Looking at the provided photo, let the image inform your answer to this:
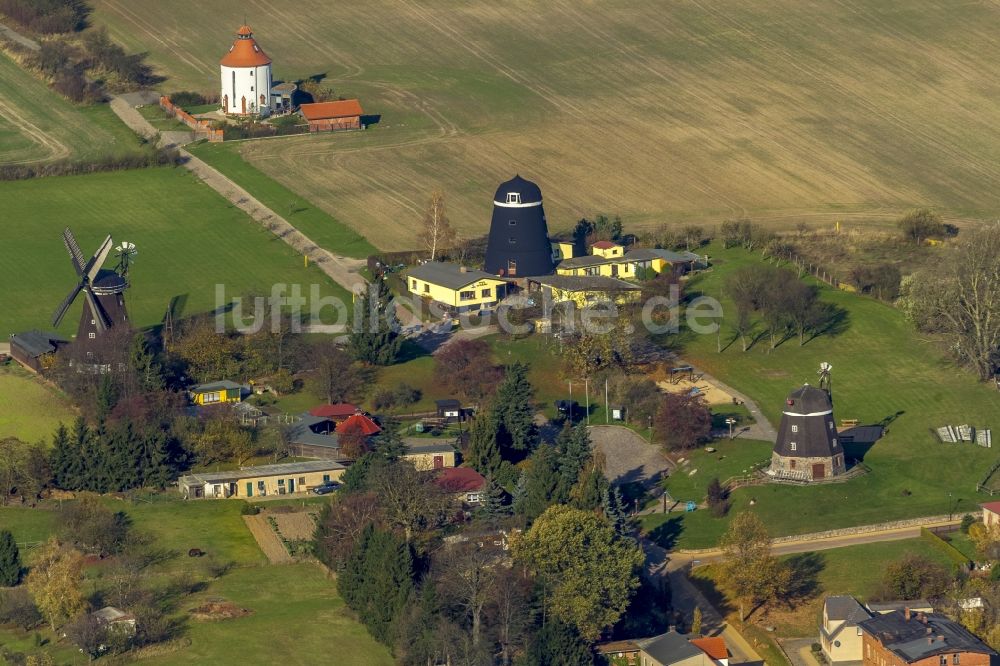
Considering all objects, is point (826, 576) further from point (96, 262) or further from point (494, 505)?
point (96, 262)

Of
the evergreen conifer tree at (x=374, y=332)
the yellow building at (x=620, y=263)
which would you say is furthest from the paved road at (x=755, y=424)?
the yellow building at (x=620, y=263)

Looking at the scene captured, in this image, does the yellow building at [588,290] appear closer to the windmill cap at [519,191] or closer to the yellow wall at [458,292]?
the yellow wall at [458,292]

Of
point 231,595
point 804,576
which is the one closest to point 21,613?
point 231,595

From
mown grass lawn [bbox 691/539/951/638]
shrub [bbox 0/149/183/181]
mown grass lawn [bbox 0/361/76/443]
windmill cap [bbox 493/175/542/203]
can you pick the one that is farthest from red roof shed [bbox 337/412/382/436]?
shrub [bbox 0/149/183/181]

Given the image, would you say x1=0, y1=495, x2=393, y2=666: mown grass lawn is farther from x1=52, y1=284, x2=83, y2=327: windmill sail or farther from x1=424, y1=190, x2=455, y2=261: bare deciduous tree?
x1=424, y1=190, x2=455, y2=261: bare deciduous tree

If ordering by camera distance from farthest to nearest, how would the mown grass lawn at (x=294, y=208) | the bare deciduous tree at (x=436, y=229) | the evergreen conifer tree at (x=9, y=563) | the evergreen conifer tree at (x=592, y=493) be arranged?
the mown grass lawn at (x=294, y=208)
the bare deciduous tree at (x=436, y=229)
the evergreen conifer tree at (x=592, y=493)
the evergreen conifer tree at (x=9, y=563)

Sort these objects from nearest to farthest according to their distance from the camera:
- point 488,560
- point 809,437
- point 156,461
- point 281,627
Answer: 1. point 281,627
2. point 488,560
3. point 809,437
4. point 156,461
